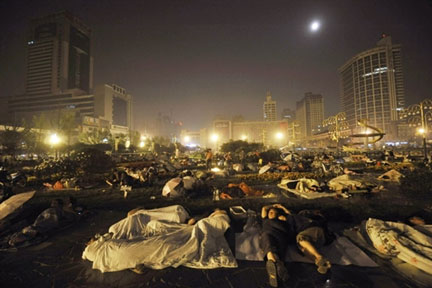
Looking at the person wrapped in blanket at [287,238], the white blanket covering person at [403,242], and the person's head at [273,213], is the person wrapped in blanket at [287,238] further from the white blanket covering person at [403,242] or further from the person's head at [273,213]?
the white blanket covering person at [403,242]

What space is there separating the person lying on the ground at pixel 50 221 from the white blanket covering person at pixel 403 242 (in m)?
6.92

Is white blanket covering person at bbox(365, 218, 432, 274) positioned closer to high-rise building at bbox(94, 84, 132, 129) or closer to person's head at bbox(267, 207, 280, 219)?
person's head at bbox(267, 207, 280, 219)

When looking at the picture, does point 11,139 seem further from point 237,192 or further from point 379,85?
point 379,85

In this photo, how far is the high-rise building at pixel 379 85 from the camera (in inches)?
3703

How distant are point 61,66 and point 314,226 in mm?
161798

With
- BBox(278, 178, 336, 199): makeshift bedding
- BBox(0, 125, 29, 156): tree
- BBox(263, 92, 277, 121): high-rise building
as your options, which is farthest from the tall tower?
BBox(278, 178, 336, 199): makeshift bedding

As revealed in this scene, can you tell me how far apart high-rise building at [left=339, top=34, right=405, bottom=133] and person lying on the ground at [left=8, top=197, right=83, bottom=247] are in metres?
112

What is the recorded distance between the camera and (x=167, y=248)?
10.5 ft

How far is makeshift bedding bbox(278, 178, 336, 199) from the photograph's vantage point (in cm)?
697

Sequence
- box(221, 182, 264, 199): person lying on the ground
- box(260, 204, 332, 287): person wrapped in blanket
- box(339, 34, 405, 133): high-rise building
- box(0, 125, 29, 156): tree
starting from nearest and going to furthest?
box(260, 204, 332, 287): person wrapped in blanket
box(221, 182, 264, 199): person lying on the ground
box(0, 125, 29, 156): tree
box(339, 34, 405, 133): high-rise building

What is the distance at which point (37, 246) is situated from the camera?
395cm

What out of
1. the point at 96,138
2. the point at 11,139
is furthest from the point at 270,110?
the point at 11,139

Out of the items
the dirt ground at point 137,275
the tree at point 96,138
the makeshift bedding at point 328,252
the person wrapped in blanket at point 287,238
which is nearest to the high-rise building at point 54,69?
the tree at point 96,138

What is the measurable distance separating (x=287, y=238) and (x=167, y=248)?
6.93 ft
